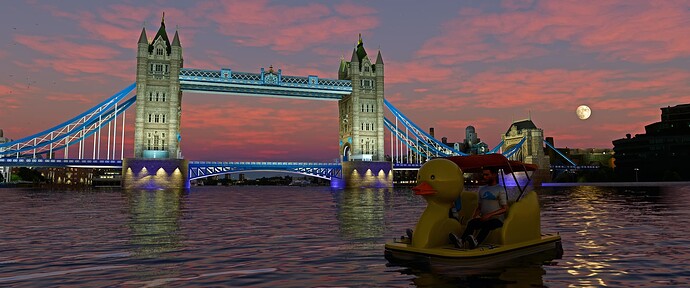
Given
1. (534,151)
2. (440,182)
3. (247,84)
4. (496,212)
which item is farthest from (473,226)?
(534,151)

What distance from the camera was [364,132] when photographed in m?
98.7

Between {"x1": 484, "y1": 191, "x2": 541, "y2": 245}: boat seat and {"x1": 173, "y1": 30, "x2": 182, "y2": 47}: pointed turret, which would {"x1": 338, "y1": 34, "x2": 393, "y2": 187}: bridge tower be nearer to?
{"x1": 173, "y1": 30, "x2": 182, "y2": 47}: pointed turret

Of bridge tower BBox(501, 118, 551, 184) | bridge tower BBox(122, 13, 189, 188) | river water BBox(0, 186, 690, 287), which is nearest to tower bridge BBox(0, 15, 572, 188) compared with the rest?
bridge tower BBox(122, 13, 189, 188)

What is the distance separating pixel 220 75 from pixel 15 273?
79.4 m

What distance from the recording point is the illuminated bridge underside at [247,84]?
8606 cm

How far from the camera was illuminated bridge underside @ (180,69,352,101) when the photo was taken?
86.1m

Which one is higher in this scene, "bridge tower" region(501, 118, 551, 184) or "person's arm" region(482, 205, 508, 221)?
"bridge tower" region(501, 118, 551, 184)

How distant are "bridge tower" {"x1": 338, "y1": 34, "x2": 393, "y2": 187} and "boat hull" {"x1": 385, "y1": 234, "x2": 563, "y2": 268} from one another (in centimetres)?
8163

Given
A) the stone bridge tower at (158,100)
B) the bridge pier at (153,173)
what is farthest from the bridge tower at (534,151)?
the stone bridge tower at (158,100)

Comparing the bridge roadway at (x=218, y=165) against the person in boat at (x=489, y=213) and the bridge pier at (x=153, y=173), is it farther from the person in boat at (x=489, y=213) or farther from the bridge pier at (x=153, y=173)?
the person in boat at (x=489, y=213)

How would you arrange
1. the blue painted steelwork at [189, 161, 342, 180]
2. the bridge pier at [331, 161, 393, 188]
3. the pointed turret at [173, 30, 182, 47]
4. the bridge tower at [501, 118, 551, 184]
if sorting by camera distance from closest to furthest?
the blue painted steelwork at [189, 161, 342, 180] < the pointed turret at [173, 30, 182, 47] < the bridge pier at [331, 161, 393, 188] < the bridge tower at [501, 118, 551, 184]

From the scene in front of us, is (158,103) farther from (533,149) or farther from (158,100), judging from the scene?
(533,149)

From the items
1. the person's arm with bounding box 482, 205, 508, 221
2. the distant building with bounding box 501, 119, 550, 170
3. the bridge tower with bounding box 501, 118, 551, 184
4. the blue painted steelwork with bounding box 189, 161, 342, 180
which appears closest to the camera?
the person's arm with bounding box 482, 205, 508, 221

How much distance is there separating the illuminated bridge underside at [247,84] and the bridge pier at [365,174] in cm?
1461
